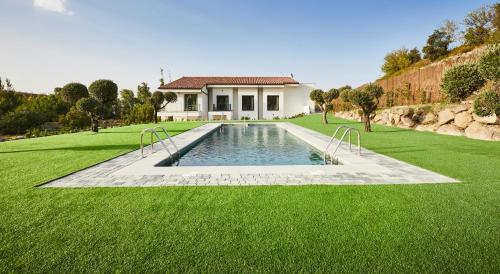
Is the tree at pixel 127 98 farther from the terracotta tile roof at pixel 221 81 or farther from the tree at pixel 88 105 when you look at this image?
the tree at pixel 88 105

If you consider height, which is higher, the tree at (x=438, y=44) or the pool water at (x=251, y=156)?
the tree at (x=438, y=44)

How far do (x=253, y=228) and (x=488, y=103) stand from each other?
7840mm

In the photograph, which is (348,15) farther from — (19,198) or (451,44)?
(19,198)

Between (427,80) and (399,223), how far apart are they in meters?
16.4

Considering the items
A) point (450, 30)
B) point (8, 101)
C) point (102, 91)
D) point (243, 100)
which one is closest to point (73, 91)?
point (102, 91)

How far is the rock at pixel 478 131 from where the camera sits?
32.6 feet

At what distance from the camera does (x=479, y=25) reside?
78.1 feet

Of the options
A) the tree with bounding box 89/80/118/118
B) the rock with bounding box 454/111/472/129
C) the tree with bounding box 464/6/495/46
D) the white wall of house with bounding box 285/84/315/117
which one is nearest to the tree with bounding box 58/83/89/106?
the tree with bounding box 89/80/118/118

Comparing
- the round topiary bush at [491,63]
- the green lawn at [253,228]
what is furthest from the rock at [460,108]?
the green lawn at [253,228]

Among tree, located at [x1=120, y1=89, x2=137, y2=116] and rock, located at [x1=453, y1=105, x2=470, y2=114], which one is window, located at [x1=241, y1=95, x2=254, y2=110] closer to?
tree, located at [x1=120, y1=89, x2=137, y2=116]

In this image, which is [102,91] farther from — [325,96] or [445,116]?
[445,116]

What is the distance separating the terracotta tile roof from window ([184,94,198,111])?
1036 mm

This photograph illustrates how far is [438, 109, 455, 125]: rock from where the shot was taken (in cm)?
1238

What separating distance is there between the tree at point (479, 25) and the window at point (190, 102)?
26.1 meters
